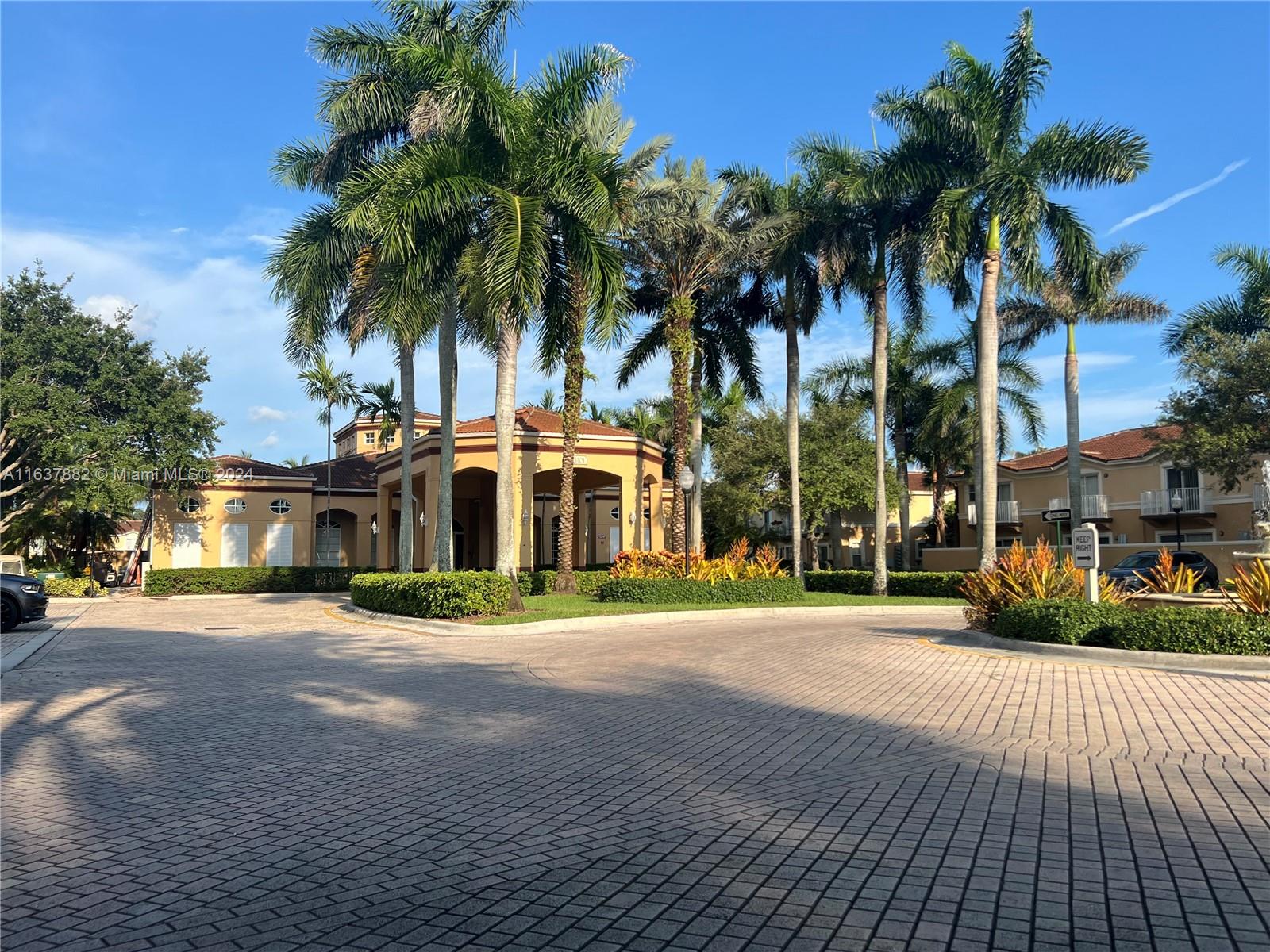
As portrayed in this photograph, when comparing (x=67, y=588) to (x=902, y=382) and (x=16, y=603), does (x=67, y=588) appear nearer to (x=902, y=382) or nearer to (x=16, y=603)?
(x=16, y=603)

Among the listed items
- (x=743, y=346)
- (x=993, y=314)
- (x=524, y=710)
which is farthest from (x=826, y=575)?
(x=524, y=710)

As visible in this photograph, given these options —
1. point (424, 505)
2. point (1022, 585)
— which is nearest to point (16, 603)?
point (424, 505)

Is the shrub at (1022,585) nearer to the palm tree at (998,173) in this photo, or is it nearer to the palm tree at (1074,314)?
the palm tree at (998,173)

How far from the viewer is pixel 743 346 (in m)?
32.9

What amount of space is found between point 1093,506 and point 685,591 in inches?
1201

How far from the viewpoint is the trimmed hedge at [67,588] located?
33.4 meters

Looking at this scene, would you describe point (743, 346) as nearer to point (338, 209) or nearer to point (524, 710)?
point (338, 209)

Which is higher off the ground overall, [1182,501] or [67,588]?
[1182,501]

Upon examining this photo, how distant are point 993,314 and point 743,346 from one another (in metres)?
9.33

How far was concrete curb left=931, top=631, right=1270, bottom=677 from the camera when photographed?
11.2m

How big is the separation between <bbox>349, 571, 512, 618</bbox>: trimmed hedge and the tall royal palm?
19.1ft

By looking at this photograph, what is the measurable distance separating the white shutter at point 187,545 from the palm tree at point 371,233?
1598 centimetres

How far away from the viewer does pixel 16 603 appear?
1853cm

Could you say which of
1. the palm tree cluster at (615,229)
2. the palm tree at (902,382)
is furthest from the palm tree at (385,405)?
the palm tree at (902,382)
